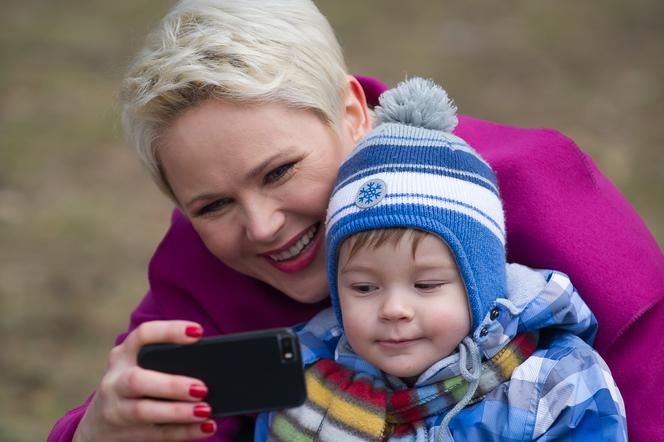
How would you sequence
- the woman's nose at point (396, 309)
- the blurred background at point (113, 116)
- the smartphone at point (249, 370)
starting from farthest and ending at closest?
the blurred background at point (113, 116) < the woman's nose at point (396, 309) < the smartphone at point (249, 370)

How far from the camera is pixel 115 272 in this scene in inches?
211

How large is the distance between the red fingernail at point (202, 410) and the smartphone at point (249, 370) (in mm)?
14

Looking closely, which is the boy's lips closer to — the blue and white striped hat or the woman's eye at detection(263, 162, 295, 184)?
the blue and white striped hat

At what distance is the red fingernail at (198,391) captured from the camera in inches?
72.0

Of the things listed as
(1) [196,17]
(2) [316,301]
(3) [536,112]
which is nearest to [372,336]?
(2) [316,301]

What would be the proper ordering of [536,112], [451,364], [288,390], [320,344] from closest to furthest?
[288,390]
[451,364]
[320,344]
[536,112]

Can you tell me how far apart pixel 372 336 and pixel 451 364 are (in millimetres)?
174

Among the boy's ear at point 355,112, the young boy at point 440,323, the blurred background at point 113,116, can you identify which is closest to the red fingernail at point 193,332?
the young boy at point 440,323

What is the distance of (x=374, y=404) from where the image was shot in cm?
209

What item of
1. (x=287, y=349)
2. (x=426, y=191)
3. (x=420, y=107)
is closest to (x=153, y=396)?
(x=287, y=349)

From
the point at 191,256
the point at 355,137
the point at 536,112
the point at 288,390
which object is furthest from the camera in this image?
the point at 536,112

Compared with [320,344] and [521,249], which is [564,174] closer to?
[521,249]

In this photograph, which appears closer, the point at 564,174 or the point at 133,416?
the point at 133,416

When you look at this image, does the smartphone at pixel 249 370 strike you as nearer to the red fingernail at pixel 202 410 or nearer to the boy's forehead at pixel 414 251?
the red fingernail at pixel 202 410
